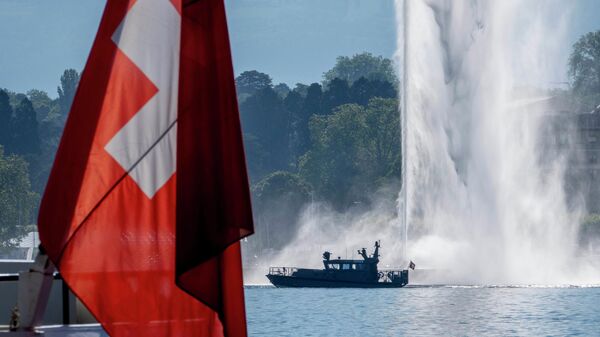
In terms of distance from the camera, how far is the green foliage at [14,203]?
18075 cm

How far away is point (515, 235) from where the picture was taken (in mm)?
104188

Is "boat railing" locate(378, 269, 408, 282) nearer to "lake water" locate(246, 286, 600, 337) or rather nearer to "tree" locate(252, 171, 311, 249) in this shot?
"lake water" locate(246, 286, 600, 337)

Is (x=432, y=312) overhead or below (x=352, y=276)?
below

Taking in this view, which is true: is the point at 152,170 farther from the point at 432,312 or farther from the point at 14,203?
the point at 14,203

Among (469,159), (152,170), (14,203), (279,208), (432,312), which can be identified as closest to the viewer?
(152,170)

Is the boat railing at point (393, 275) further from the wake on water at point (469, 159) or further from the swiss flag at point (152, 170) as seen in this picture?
the swiss flag at point (152, 170)

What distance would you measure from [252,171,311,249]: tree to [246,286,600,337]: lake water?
8271 centimetres

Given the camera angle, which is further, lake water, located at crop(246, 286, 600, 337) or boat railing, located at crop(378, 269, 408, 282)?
boat railing, located at crop(378, 269, 408, 282)

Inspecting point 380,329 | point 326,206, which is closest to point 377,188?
point 326,206

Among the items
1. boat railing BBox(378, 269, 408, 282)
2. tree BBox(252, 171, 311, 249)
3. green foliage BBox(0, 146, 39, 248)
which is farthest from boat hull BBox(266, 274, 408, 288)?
tree BBox(252, 171, 311, 249)

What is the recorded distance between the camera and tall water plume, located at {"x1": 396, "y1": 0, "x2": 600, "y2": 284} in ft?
324

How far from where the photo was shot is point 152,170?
6609 mm

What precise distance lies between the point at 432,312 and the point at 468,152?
26.4 metres

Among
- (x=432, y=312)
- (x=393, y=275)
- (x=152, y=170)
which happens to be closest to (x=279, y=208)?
(x=393, y=275)
